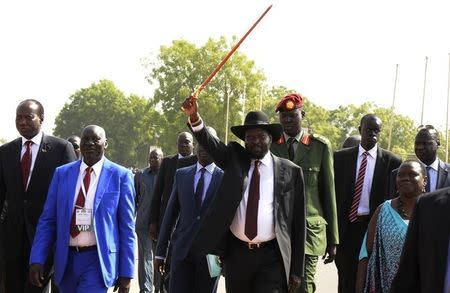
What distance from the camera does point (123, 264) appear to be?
716cm

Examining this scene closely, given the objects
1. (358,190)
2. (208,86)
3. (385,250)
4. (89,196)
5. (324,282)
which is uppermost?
(208,86)

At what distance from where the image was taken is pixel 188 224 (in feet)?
27.4

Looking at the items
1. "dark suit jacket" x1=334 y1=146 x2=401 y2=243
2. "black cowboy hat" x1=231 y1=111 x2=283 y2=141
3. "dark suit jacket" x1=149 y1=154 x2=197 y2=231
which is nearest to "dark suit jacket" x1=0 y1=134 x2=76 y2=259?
"dark suit jacket" x1=149 y1=154 x2=197 y2=231

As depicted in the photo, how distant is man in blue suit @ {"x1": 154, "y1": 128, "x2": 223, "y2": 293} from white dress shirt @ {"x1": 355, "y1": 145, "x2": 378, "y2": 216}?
1.84 m

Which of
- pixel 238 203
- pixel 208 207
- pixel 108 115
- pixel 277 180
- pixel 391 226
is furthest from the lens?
pixel 108 115

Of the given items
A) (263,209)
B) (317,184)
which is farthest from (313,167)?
(263,209)

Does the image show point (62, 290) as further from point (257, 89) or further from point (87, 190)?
point (257, 89)

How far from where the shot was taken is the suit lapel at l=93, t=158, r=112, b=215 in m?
7.09

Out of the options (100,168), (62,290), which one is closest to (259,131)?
(100,168)

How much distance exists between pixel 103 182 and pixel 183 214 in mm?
1491

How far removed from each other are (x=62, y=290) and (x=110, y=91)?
98181mm

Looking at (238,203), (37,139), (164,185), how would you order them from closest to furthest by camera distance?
(238,203)
(37,139)
(164,185)

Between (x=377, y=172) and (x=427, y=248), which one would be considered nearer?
(x=427, y=248)

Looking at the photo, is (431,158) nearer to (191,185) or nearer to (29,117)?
(191,185)
